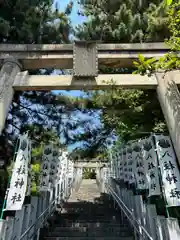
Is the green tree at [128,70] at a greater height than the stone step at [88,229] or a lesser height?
greater

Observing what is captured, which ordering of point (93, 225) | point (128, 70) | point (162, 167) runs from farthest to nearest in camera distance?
point (128, 70) < point (93, 225) < point (162, 167)

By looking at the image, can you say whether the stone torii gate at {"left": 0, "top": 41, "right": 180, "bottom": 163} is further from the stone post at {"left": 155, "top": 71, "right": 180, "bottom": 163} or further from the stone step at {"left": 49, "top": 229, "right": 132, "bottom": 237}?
the stone step at {"left": 49, "top": 229, "right": 132, "bottom": 237}

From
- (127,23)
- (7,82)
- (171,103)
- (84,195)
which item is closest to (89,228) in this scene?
(171,103)

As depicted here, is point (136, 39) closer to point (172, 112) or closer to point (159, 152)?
point (172, 112)

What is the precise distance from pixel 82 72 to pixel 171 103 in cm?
198

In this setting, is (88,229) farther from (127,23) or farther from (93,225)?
(127,23)

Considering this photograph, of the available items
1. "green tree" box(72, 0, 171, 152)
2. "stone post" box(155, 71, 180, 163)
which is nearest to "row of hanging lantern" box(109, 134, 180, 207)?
"stone post" box(155, 71, 180, 163)

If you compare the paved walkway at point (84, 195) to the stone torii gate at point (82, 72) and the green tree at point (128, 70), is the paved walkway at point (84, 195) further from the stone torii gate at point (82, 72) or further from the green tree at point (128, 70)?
the stone torii gate at point (82, 72)

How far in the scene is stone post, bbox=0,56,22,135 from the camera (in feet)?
13.5

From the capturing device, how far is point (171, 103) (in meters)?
4.14

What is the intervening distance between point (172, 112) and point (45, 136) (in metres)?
4.23

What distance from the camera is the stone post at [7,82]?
13.5ft

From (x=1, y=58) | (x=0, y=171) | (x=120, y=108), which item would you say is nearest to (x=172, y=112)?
(x=120, y=108)

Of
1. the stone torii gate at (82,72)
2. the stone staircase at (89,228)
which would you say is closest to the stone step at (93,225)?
the stone staircase at (89,228)
